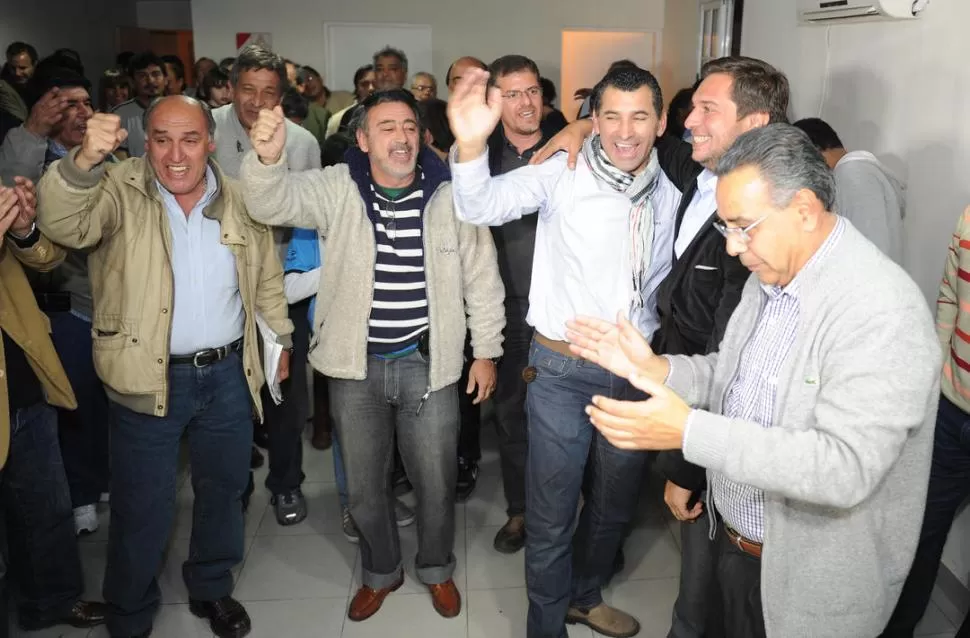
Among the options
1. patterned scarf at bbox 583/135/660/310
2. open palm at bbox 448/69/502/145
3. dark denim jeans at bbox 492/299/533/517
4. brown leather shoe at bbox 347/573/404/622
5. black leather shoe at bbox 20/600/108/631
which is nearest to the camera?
open palm at bbox 448/69/502/145

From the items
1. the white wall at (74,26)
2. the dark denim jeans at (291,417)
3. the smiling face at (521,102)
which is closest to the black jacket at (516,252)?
the smiling face at (521,102)

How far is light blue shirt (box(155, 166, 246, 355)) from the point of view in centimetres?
238

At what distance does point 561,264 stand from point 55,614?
1.99m

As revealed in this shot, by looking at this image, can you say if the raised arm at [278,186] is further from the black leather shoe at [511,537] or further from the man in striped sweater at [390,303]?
the black leather shoe at [511,537]

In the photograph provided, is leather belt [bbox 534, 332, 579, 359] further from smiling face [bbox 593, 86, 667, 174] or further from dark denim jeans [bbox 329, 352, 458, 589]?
smiling face [bbox 593, 86, 667, 174]

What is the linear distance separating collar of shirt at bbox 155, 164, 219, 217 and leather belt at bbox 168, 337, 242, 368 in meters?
0.41

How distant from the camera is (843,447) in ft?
4.35

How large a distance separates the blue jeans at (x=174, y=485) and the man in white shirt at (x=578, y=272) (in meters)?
0.94

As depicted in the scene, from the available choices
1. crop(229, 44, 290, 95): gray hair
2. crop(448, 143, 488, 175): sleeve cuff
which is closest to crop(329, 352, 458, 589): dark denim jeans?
crop(448, 143, 488, 175): sleeve cuff

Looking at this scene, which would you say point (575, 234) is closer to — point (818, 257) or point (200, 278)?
point (818, 257)

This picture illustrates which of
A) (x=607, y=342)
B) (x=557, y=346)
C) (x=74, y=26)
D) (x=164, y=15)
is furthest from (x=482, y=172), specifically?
(x=164, y=15)

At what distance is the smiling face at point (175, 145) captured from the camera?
2.34 m

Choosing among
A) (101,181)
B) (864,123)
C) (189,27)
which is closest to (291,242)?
(101,181)

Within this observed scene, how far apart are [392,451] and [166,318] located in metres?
0.84
